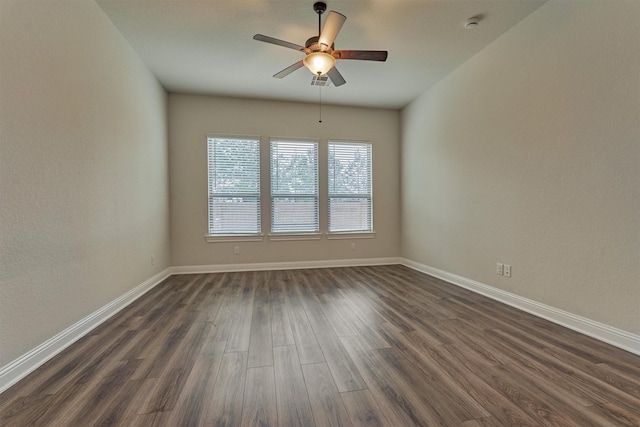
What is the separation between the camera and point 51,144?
1910 millimetres

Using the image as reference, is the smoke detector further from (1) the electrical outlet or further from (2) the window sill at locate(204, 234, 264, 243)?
(2) the window sill at locate(204, 234, 264, 243)

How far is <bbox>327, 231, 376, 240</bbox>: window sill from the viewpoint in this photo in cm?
490

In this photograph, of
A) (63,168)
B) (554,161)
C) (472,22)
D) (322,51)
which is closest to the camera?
(63,168)

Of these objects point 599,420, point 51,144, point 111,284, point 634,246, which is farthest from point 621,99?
point 111,284

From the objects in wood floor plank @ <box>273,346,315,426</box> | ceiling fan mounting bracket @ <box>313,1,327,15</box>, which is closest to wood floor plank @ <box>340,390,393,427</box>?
wood floor plank @ <box>273,346,315,426</box>

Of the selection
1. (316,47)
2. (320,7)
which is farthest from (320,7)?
(316,47)

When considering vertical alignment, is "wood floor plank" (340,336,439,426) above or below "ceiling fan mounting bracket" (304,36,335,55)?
below

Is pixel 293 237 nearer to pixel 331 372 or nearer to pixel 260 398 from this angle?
pixel 331 372

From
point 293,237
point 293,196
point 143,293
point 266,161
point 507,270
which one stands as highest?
point 266,161

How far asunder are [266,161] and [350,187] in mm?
1575

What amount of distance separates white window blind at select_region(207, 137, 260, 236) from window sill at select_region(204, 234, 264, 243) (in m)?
0.05

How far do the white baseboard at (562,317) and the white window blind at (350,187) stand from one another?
190 cm

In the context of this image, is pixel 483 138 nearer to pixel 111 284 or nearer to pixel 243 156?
pixel 243 156

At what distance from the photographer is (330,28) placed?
2.17 meters
